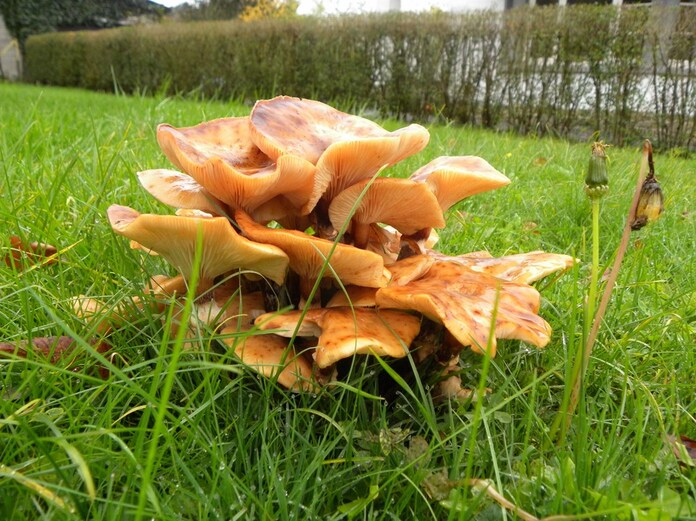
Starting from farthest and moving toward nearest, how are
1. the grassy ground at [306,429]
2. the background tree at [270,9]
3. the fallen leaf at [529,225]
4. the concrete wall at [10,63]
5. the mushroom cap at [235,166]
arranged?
1. the background tree at [270,9]
2. the concrete wall at [10,63]
3. the fallen leaf at [529,225]
4. the mushroom cap at [235,166]
5. the grassy ground at [306,429]

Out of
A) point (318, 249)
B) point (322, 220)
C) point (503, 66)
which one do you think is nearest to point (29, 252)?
point (322, 220)

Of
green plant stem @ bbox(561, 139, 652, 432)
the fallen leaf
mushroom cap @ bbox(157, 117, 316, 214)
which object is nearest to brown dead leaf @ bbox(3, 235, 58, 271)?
mushroom cap @ bbox(157, 117, 316, 214)

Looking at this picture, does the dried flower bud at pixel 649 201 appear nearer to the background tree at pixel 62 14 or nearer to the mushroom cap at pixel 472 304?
the mushroom cap at pixel 472 304

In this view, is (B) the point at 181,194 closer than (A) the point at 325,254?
No

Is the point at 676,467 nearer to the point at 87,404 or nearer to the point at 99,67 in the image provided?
the point at 87,404

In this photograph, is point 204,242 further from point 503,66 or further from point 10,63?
point 10,63

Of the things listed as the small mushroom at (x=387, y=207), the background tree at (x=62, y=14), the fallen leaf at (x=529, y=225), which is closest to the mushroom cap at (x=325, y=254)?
the small mushroom at (x=387, y=207)

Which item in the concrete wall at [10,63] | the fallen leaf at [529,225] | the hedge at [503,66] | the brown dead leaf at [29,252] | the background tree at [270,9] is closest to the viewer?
the brown dead leaf at [29,252]
